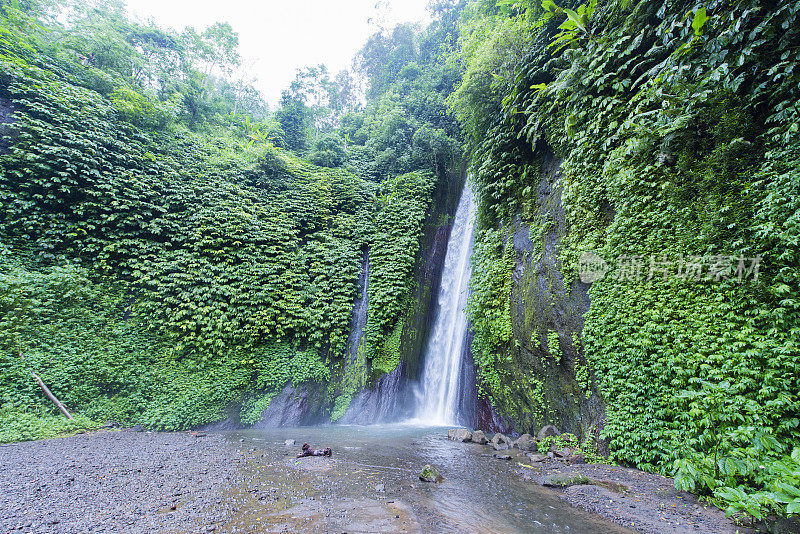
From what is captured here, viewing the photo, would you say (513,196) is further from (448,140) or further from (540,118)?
(448,140)

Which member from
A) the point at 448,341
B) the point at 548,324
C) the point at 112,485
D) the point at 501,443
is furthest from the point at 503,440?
the point at 112,485

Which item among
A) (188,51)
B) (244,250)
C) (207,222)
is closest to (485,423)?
(244,250)

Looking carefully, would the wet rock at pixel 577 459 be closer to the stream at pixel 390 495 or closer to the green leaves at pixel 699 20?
the stream at pixel 390 495

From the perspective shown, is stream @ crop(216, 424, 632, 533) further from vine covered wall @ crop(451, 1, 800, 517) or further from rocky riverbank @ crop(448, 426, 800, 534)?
vine covered wall @ crop(451, 1, 800, 517)

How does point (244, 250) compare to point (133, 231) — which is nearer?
point (133, 231)

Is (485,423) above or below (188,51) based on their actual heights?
below

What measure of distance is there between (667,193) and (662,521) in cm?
369

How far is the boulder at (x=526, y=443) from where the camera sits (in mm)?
5270

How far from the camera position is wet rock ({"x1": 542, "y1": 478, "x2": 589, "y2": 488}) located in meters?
3.69

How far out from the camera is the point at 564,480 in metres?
3.72

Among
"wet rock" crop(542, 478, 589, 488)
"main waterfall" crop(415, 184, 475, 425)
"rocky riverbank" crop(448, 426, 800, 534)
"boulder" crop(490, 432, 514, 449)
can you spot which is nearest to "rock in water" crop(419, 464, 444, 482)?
"rocky riverbank" crop(448, 426, 800, 534)

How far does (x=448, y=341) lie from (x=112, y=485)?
719cm

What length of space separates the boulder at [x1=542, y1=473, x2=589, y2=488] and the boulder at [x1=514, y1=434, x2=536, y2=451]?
1.48m

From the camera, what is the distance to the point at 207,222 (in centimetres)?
946
